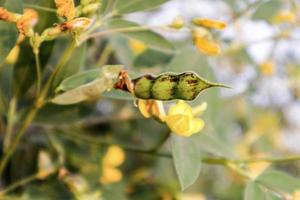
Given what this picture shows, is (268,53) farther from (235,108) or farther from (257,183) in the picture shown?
(257,183)

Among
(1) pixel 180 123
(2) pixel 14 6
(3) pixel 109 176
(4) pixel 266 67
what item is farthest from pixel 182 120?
(4) pixel 266 67

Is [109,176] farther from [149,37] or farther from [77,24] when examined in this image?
[77,24]

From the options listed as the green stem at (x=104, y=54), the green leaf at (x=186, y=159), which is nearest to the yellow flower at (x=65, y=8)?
the green leaf at (x=186, y=159)

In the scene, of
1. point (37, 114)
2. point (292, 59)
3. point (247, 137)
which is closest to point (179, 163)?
point (37, 114)

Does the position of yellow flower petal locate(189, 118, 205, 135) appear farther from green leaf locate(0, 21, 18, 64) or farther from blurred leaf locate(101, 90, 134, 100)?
green leaf locate(0, 21, 18, 64)

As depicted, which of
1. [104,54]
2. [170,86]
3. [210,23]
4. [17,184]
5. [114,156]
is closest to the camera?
[170,86]

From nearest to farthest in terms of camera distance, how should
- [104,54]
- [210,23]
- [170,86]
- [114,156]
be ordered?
1. [170,86]
2. [210,23]
3. [114,156]
4. [104,54]
